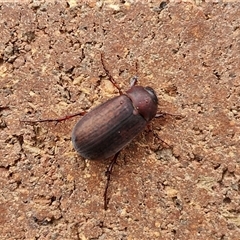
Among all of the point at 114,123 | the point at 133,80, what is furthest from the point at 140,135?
the point at 133,80

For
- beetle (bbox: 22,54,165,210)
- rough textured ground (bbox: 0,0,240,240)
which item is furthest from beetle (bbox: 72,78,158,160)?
rough textured ground (bbox: 0,0,240,240)

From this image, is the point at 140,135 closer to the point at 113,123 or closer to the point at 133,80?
the point at 113,123

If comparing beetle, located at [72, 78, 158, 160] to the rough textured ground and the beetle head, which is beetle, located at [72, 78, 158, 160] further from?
the rough textured ground

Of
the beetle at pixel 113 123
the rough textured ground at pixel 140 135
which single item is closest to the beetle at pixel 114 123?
the beetle at pixel 113 123

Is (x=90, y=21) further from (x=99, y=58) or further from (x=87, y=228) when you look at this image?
(x=87, y=228)

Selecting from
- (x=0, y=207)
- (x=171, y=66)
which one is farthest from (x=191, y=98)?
(x=0, y=207)
